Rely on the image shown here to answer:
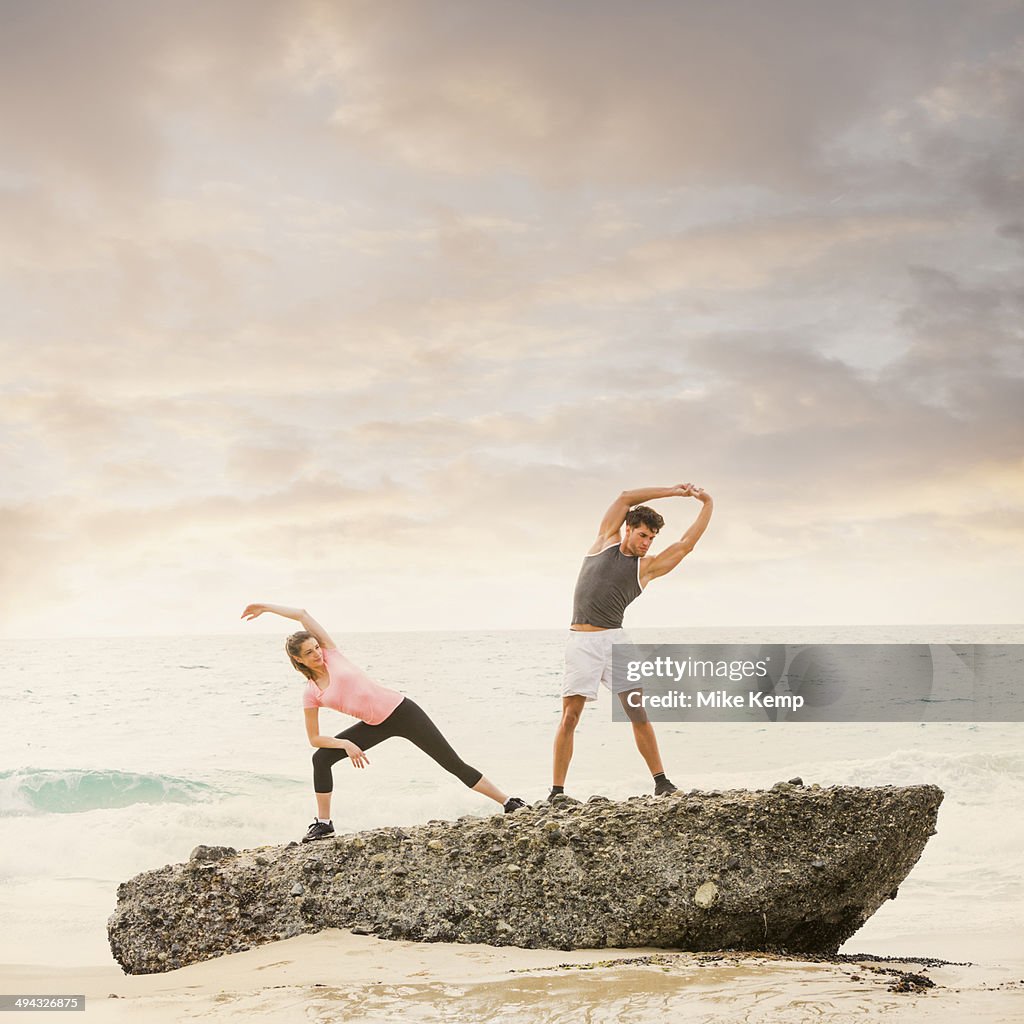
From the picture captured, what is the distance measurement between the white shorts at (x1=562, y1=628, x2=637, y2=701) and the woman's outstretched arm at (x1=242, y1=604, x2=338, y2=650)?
5.34 feet

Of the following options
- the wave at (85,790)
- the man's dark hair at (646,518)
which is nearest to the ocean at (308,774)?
the wave at (85,790)

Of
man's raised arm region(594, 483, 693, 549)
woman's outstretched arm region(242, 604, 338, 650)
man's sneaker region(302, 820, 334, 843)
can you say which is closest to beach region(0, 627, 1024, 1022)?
man's sneaker region(302, 820, 334, 843)

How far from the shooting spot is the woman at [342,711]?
6.35 meters

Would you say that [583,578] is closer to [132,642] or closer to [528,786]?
[528,786]

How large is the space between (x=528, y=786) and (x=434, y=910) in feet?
46.1

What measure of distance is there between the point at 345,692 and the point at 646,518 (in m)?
2.32

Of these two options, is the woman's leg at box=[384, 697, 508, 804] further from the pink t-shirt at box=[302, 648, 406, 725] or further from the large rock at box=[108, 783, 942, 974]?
the large rock at box=[108, 783, 942, 974]

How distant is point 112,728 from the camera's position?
27.0m

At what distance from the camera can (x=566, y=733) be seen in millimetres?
6707

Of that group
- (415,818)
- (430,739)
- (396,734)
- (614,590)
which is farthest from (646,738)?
(415,818)

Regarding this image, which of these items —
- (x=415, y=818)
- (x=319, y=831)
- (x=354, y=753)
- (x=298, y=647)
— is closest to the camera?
(x=298, y=647)

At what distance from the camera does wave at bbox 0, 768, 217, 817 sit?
19156 mm

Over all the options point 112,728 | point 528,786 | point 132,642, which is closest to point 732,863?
point 528,786

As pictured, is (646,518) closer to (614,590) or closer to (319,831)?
(614,590)
